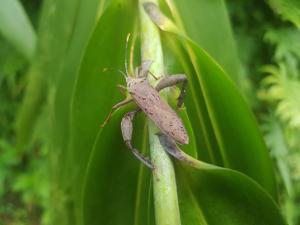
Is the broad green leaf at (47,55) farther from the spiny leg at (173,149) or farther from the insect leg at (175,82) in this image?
the spiny leg at (173,149)

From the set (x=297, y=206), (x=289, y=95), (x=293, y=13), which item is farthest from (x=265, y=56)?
(x=293, y=13)

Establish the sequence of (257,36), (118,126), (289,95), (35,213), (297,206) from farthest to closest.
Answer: (35,213), (297,206), (257,36), (289,95), (118,126)

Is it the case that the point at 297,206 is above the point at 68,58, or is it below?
below

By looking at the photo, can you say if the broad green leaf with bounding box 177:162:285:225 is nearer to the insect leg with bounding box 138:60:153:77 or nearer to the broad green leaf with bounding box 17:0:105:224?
the insect leg with bounding box 138:60:153:77

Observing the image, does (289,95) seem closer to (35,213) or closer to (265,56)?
(265,56)

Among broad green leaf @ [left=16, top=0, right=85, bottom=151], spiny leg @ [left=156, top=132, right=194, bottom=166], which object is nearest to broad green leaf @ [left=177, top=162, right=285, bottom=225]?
spiny leg @ [left=156, top=132, right=194, bottom=166]
